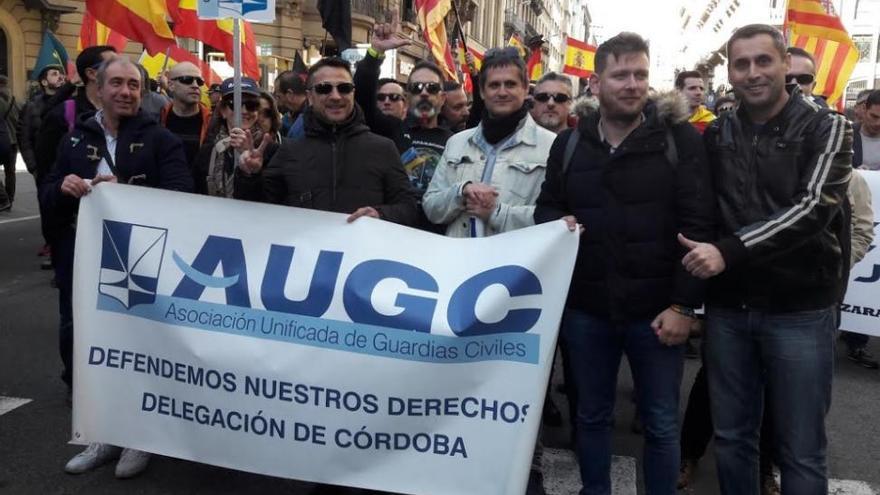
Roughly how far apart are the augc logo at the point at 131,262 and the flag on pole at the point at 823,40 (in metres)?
7.07

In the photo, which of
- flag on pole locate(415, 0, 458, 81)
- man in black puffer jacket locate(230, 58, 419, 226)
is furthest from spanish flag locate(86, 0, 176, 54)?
man in black puffer jacket locate(230, 58, 419, 226)

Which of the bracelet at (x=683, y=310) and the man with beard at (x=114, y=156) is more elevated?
the man with beard at (x=114, y=156)

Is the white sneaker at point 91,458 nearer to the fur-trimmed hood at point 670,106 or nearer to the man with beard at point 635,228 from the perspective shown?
the man with beard at point 635,228

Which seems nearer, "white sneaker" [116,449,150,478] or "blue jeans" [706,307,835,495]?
"blue jeans" [706,307,835,495]

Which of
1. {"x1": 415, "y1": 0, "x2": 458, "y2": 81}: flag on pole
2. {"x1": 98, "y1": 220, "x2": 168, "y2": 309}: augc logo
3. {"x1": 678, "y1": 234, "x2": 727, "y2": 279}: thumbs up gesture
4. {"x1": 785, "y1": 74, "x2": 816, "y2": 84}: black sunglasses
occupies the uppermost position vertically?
{"x1": 415, "y1": 0, "x2": 458, "y2": 81}: flag on pole

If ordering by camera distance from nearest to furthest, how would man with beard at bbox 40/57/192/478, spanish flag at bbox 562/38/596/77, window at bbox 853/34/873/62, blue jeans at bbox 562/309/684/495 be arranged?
blue jeans at bbox 562/309/684/495 < man with beard at bbox 40/57/192/478 < spanish flag at bbox 562/38/596/77 < window at bbox 853/34/873/62

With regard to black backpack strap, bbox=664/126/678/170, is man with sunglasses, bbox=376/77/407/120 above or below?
above

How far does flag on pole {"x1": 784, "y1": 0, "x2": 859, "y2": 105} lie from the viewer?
827 centimetres

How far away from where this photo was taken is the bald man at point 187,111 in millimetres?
5781

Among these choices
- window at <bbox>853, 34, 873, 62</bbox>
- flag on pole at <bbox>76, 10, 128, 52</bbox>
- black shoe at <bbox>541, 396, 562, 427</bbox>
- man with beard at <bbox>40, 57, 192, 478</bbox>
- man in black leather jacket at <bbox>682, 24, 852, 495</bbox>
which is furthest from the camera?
window at <bbox>853, 34, 873, 62</bbox>

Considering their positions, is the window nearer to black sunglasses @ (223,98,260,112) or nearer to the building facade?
the building facade

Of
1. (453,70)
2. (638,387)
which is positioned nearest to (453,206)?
(638,387)

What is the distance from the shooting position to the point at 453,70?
1109cm

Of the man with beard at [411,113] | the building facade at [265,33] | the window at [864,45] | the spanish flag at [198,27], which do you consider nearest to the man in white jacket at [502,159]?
the man with beard at [411,113]
